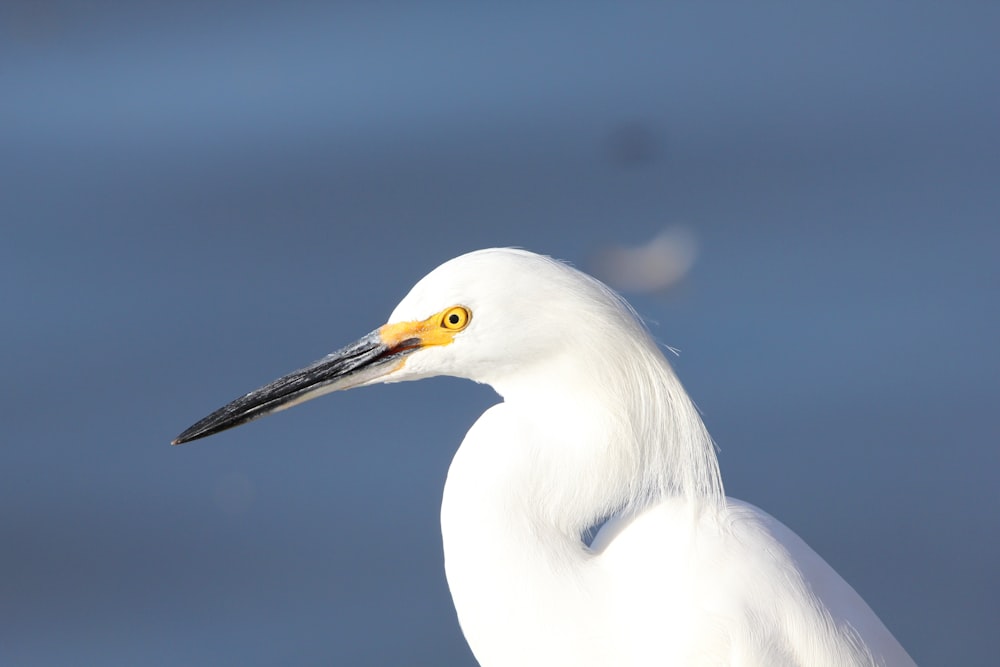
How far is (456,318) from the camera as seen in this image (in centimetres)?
155

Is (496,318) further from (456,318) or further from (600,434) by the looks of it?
(600,434)

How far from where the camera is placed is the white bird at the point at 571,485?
1.55 m

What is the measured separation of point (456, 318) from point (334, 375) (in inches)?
8.2

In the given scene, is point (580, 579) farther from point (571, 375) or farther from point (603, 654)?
point (571, 375)

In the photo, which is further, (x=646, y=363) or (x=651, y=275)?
(x=651, y=275)

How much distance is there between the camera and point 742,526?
5.54 feet

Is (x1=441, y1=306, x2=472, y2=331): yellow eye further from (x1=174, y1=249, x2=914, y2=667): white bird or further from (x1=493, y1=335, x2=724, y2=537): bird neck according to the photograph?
(x1=493, y1=335, x2=724, y2=537): bird neck

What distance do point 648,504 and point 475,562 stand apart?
256 millimetres

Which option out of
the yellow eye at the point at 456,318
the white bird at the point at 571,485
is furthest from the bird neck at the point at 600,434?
the yellow eye at the point at 456,318

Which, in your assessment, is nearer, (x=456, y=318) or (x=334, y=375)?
(x=456, y=318)

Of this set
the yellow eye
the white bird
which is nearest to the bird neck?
the white bird

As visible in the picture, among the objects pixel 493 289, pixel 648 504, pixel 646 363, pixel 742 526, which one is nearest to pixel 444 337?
pixel 493 289

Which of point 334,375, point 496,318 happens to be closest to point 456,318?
point 496,318

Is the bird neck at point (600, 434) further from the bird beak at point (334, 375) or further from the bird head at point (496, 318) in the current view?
the bird beak at point (334, 375)
